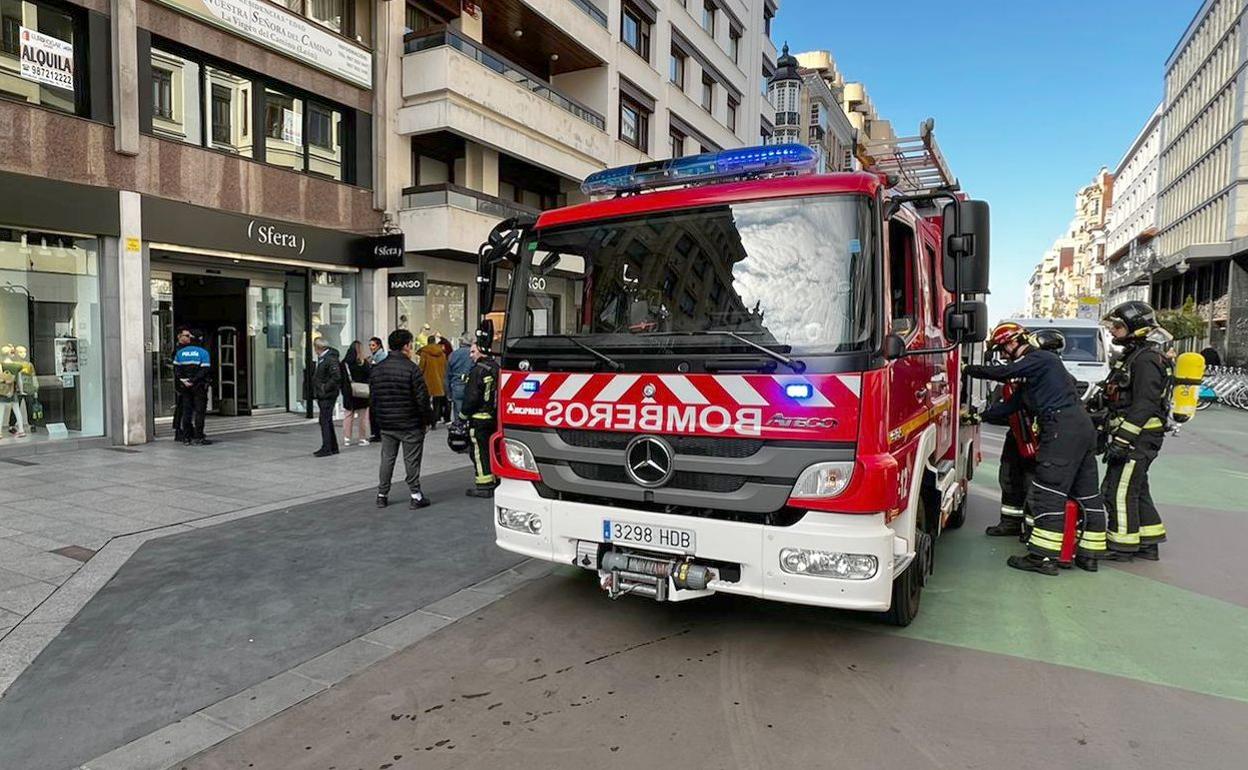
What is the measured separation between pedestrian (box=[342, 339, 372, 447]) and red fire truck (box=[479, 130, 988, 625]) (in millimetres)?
8348

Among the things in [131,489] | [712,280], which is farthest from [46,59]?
[712,280]

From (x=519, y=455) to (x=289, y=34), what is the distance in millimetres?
12329

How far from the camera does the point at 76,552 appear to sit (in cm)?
585

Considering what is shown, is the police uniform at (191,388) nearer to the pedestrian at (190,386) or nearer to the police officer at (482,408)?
the pedestrian at (190,386)

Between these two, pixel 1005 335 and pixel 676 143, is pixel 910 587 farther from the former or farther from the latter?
pixel 676 143

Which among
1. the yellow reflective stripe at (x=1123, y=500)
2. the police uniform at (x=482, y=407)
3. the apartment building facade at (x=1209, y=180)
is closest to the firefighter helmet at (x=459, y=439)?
the police uniform at (x=482, y=407)

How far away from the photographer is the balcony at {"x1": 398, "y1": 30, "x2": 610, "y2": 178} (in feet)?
49.2

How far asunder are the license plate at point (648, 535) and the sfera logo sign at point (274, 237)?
37.2ft

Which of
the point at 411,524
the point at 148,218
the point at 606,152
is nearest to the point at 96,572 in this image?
the point at 411,524

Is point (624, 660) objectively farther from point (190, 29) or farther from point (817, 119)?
point (817, 119)

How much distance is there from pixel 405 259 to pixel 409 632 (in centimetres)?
1269

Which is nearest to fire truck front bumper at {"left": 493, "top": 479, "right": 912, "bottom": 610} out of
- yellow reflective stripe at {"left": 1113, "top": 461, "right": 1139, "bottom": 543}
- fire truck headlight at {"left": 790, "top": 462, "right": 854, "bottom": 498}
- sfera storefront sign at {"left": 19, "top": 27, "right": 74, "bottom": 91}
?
fire truck headlight at {"left": 790, "top": 462, "right": 854, "bottom": 498}

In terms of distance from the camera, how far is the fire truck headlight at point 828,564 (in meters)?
3.55

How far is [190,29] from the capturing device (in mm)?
11891
